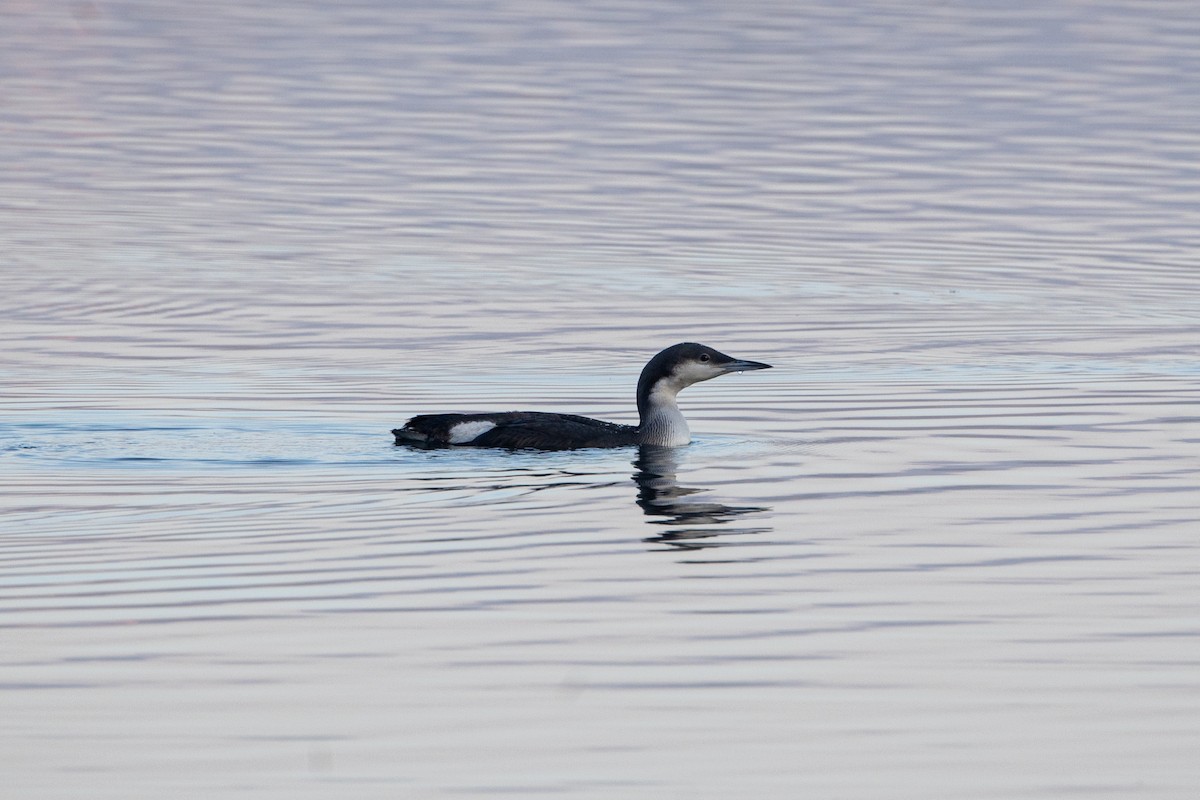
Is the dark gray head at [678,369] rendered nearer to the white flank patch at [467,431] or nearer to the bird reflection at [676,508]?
the bird reflection at [676,508]

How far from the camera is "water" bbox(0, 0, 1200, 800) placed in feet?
27.1

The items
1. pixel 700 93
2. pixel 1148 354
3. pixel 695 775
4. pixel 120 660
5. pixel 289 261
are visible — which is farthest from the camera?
pixel 700 93

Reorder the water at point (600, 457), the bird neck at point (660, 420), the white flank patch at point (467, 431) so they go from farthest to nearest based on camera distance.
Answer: the bird neck at point (660, 420) < the white flank patch at point (467, 431) < the water at point (600, 457)

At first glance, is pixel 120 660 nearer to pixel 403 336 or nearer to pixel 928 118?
pixel 403 336

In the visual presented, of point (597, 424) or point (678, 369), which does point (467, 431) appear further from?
point (678, 369)

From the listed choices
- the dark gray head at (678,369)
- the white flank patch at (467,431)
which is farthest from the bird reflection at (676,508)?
the white flank patch at (467,431)

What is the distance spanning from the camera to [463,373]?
1648 cm

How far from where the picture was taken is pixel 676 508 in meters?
12.4

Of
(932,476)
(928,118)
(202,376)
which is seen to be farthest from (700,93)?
(932,476)

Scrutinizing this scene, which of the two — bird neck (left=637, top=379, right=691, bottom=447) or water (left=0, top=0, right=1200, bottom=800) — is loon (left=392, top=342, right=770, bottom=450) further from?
water (left=0, top=0, right=1200, bottom=800)

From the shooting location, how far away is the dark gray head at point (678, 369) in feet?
46.8

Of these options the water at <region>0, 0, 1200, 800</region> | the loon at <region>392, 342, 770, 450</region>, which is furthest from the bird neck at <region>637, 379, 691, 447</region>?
the water at <region>0, 0, 1200, 800</region>

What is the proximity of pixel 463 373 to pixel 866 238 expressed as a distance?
736 cm

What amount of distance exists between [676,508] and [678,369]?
218 cm
